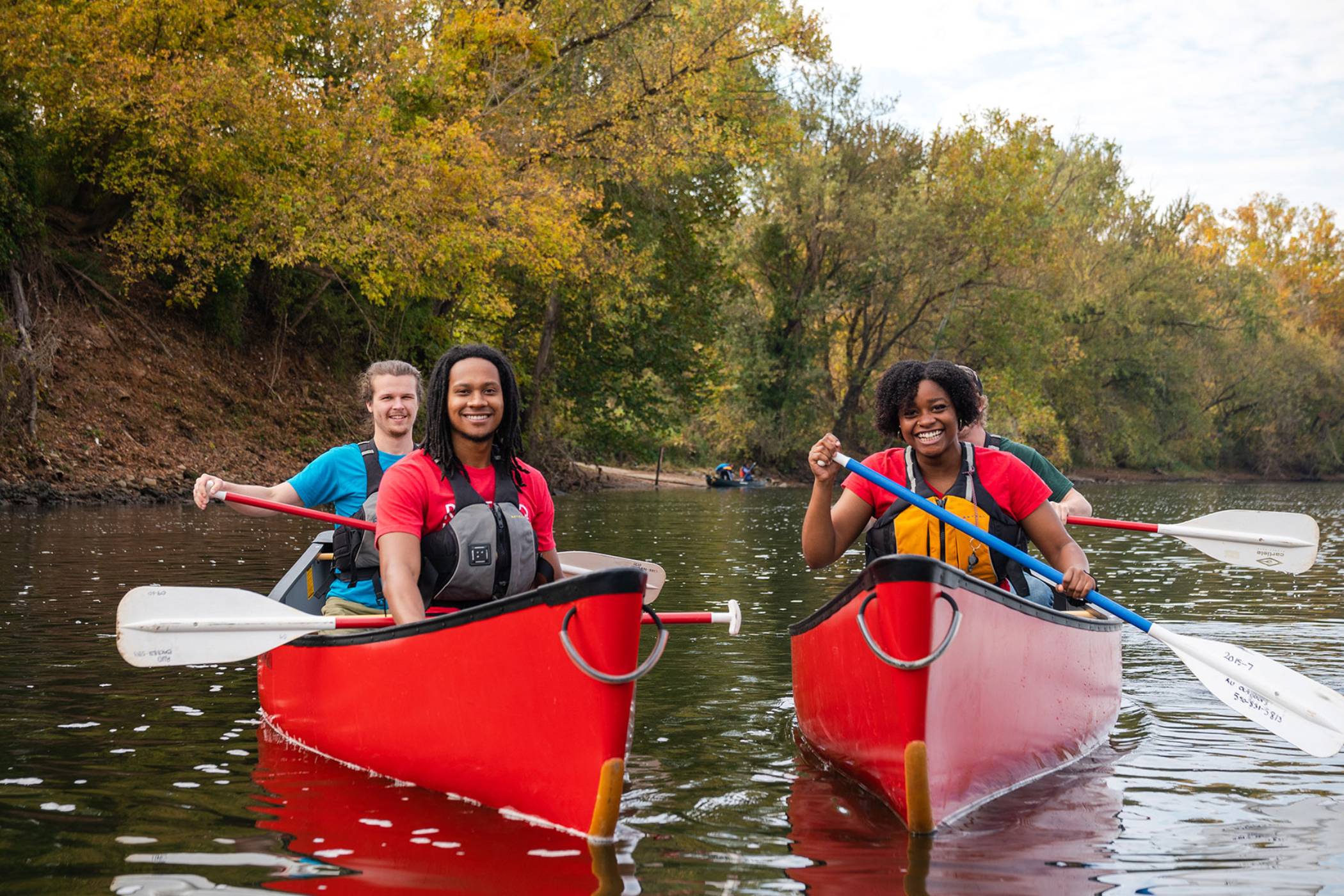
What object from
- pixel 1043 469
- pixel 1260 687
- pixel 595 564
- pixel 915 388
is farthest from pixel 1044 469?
pixel 595 564

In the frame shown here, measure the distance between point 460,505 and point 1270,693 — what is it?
2999 millimetres

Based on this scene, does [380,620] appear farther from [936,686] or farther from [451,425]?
[936,686]

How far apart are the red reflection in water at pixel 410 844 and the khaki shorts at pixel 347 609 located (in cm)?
84

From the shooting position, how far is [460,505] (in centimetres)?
430

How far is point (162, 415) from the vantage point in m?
19.8

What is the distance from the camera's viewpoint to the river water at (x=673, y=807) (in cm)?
347

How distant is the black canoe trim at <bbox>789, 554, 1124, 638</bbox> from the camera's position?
3740 millimetres

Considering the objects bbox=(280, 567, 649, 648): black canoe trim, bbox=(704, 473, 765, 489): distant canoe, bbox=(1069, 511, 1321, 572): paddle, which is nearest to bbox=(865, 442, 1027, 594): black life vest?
bbox=(280, 567, 649, 648): black canoe trim

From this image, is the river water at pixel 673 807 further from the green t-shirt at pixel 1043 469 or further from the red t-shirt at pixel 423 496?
the green t-shirt at pixel 1043 469

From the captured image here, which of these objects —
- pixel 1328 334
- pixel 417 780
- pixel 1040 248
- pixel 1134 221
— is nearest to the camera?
pixel 417 780

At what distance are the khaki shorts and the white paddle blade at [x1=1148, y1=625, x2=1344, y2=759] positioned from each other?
2955mm

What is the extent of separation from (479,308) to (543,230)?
2.82 m

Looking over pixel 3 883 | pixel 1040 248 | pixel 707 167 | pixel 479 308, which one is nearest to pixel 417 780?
pixel 3 883

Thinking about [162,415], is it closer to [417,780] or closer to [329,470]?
[329,470]
